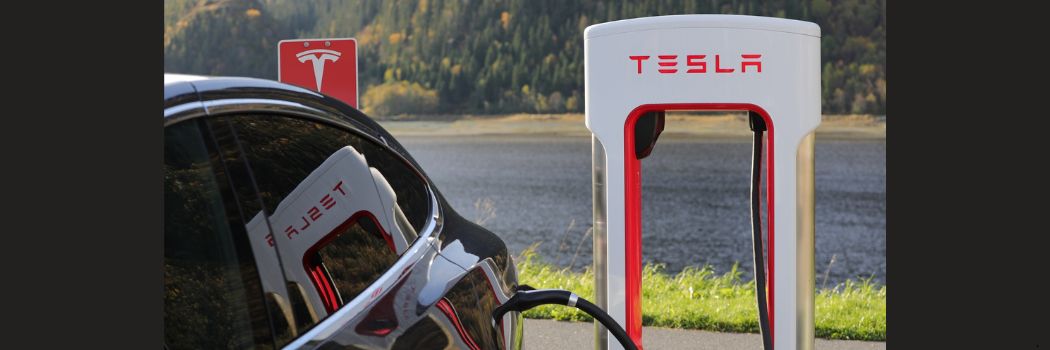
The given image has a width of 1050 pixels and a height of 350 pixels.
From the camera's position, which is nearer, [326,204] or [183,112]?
[183,112]

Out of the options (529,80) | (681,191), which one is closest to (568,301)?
(681,191)

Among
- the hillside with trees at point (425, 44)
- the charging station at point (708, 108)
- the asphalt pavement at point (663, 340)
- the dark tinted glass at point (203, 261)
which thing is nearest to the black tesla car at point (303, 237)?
the dark tinted glass at point (203, 261)

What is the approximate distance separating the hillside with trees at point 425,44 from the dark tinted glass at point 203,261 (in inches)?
1101

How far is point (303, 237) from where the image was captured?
6.71 ft

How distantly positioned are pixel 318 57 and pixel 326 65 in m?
0.05

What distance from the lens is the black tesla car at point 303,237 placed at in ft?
5.64

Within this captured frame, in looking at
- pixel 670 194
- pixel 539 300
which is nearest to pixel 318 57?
pixel 539 300

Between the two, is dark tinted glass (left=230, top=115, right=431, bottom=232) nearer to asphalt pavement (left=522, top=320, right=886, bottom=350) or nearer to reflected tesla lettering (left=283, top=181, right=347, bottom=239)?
reflected tesla lettering (left=283, top=181, right=347, bottom=239)

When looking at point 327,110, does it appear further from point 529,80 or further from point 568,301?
point 529,80

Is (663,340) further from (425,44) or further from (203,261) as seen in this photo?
(425,44)

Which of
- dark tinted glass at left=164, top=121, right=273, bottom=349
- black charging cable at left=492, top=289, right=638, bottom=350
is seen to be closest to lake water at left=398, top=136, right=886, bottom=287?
black charging cable at left=492, top=289, right=638, bottom=350

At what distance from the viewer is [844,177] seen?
28016 millimetres

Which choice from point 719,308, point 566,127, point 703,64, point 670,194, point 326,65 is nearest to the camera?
point 703,64

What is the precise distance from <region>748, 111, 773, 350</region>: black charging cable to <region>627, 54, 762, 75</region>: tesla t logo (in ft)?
0.71
